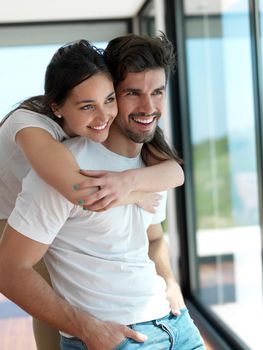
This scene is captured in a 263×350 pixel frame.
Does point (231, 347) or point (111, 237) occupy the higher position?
point (111, 237)

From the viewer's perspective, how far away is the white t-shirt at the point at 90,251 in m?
1.11

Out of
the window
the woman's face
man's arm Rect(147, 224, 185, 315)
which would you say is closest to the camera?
the woman's face

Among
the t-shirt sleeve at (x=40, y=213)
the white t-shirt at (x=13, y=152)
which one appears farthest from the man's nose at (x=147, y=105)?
the t-shirt sleeve at (x=40, y=213)

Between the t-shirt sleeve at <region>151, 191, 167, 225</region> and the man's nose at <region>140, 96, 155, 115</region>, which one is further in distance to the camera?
the t-shirt sleeve at <region>151, 191, 167, 225</region>

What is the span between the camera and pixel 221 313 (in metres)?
3.35

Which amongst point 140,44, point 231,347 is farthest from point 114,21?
point 140,44

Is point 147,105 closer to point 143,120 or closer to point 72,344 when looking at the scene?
point 143,120

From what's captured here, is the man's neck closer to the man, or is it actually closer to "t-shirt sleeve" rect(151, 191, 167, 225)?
the man

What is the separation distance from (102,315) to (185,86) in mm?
2838

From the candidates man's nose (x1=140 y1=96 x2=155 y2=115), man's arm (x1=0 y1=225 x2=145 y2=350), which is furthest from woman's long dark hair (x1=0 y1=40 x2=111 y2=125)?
man's arm (x1=0 y1=225 x2=145 y2=350)

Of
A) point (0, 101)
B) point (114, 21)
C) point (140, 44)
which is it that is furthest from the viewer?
point (114, 21)

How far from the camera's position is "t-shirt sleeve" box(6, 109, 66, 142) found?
4.23ft

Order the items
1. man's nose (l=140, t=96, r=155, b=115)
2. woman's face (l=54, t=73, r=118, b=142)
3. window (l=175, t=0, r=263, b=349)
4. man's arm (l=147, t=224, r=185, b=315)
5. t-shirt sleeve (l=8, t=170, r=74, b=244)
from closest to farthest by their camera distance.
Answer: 1. t-shirt sleeve (l=8, t=170, r=74, b=244)
2. woman's face (l=54, t=73, r=118, b=142)
3. man's nose (l=140, t=96, r=155, b=115)
4. man's arm (l=147, t=224, r=185, b=315)
5. window (l=175, t=0, r=263, b=349)

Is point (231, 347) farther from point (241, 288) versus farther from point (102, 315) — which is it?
→ point (102, 315)
